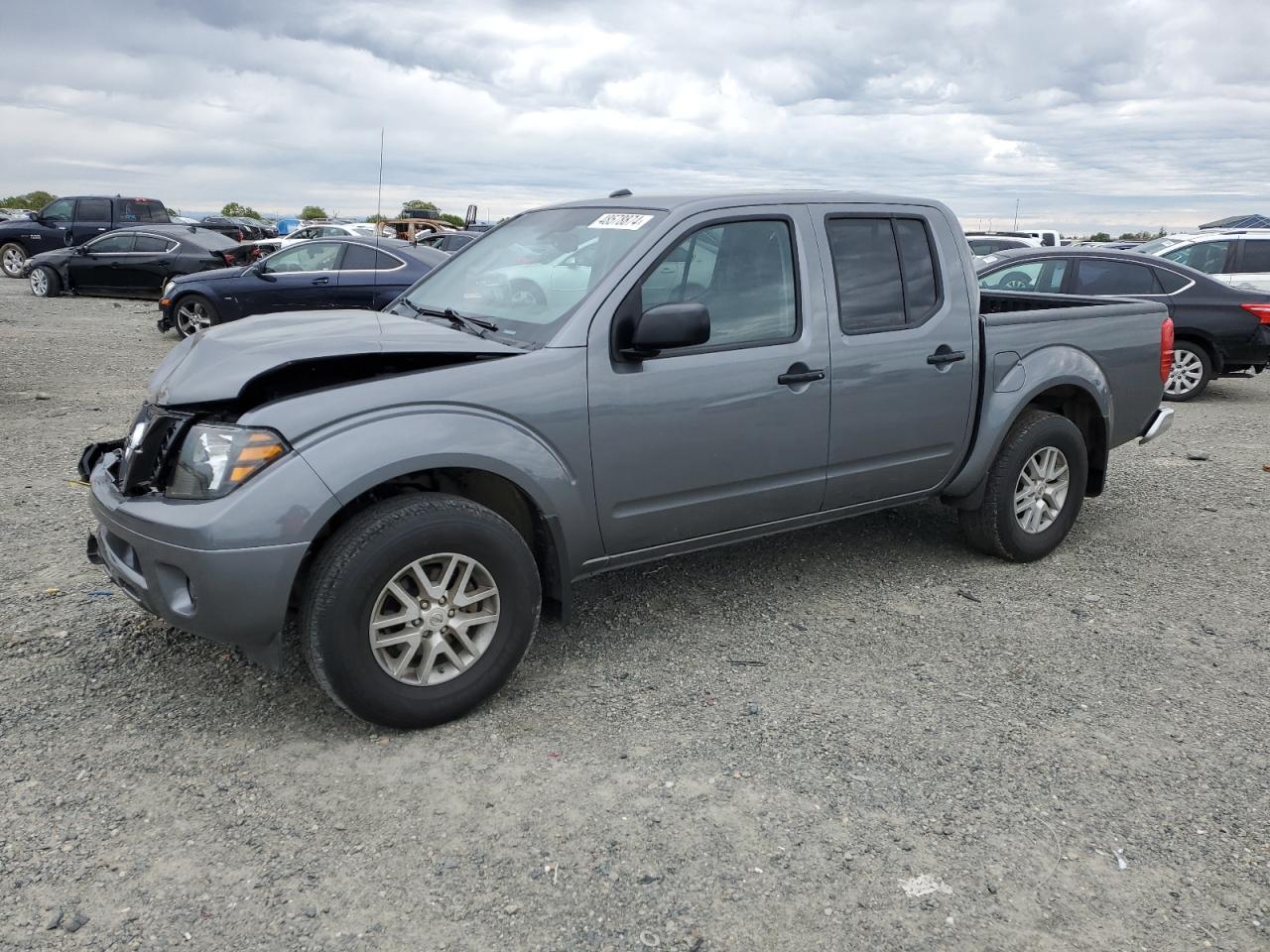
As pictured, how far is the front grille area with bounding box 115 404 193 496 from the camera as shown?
3428mm

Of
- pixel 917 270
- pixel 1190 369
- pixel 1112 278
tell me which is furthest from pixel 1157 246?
pixel 917 270

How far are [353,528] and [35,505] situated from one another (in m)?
3.69

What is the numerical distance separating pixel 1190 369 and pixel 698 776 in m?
9.76

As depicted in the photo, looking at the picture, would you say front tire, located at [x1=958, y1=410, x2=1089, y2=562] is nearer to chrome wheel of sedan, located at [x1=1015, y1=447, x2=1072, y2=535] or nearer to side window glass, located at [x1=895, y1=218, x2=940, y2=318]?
chrome wheel of sedan, located at [x1=1015, y1=447, x2=1072, y2=535]

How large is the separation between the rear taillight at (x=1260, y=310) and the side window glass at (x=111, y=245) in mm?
17734

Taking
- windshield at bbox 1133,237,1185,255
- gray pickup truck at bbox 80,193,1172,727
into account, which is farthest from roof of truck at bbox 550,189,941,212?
windshield at bbox 1133,237,1185,255

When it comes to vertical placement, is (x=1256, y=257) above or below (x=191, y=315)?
above

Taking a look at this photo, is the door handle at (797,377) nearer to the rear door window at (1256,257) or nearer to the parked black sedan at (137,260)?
the rear door window at (1256,257)

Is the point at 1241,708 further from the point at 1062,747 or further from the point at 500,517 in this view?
the point at 500,517

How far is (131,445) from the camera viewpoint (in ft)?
11.8

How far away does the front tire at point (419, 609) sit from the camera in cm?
330

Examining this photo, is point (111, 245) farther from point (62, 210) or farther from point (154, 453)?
point (154, 453)

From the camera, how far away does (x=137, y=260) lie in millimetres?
19062

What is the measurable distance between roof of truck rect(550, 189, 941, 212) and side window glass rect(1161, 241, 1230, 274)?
9963 millimetres
